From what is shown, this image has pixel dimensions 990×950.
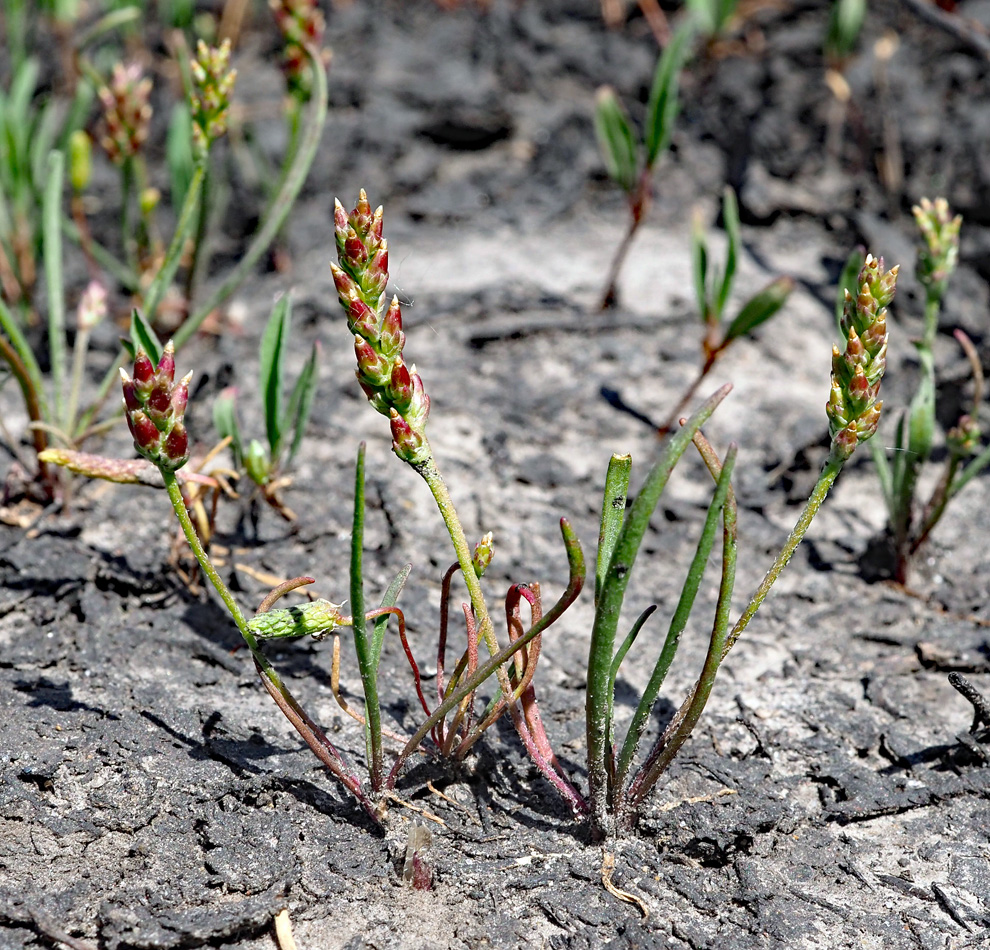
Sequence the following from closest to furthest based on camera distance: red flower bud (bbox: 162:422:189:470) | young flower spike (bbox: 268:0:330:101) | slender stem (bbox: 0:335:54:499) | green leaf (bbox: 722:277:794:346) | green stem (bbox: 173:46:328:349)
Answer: red flower bud (bbox: 162:422:189:470) → green leaf (bbox: 722:277:794:346) → slender stem (bbox: 0:335:54:499) → green stem (bbox: 173:46:328:349) → young flower spike (bbox: 268:0:330:101)

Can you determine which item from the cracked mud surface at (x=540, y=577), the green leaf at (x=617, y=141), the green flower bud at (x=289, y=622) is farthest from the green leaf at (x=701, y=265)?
the green flower bud at (x=289, y=622)

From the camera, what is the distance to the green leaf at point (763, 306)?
174 centimetres

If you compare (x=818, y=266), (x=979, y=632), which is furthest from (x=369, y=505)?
(x=818, y=266)

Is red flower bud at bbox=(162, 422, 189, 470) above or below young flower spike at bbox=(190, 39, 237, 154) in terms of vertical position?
below

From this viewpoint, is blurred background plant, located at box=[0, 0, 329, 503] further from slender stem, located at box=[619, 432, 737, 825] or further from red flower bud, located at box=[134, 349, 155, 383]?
slender stem, located at box=[619, 432, 737, 825]

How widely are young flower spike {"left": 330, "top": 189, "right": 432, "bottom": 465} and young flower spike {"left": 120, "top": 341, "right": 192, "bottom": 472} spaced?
24cm

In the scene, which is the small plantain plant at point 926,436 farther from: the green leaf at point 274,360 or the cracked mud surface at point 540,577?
the green leaf at point 274,360

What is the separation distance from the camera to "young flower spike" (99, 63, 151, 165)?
2410mm

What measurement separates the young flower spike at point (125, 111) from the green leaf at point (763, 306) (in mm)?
1515

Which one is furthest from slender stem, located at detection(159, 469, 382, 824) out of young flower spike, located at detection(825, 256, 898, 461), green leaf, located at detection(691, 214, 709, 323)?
green leaf, located at detection(691, 214, 709, 323)

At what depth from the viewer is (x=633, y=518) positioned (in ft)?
3.89

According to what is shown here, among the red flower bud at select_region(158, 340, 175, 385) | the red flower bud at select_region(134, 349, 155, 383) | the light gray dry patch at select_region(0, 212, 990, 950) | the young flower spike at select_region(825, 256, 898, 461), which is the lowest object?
the light gray dry patch at select_region(0, 212, 990, 950)

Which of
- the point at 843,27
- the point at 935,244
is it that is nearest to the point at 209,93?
the point at 935,244

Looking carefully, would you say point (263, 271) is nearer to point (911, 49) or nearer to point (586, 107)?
point (586, 107)
